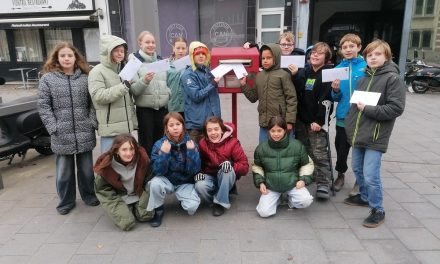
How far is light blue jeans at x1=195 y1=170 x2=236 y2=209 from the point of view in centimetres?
326

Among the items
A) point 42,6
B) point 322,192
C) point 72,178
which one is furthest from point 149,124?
point 42,6

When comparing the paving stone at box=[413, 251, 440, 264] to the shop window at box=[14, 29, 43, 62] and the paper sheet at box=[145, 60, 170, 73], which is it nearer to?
the paper sheet at box=[145, 60, 170, 73]

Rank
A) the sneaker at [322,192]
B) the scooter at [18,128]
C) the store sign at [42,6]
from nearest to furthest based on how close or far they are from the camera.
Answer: the sneaker at [322,192], the scooter at [18,128], the store sign at [42,6]

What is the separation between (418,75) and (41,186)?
10.5 metres

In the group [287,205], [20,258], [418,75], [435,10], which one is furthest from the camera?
[435,10]

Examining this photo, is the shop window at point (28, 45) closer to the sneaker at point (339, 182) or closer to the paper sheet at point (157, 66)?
the paper sheet at point (157, 66)

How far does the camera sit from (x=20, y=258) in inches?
109

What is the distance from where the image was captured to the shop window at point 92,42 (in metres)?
13.0

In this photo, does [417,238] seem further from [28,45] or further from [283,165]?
[28,45]

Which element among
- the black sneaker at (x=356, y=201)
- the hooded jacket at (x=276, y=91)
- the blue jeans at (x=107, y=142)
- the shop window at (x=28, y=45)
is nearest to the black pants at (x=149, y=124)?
the blue jeans at (x=107, y=142)

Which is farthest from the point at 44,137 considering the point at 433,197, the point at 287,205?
the point at 433,197

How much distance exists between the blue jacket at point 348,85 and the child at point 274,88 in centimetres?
45

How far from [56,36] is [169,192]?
12663mm

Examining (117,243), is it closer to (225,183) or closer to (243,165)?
(225,183)
